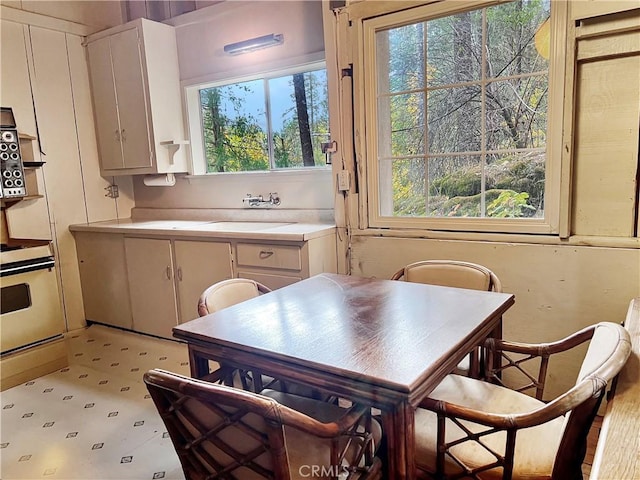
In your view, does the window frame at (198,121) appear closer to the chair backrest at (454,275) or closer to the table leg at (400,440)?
the chair backrest at (454,275)

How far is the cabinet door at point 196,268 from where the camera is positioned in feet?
9.51

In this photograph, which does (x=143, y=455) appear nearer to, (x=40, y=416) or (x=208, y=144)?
(x=40, y=416)

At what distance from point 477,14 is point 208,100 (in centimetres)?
227

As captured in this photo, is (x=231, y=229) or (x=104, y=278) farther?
(x=104, y=278)

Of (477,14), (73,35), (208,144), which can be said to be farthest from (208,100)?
(477,14)

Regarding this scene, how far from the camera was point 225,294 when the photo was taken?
187cm

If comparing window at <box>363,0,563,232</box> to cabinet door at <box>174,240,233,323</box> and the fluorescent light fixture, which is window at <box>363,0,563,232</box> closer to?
the fluorescent light fixture

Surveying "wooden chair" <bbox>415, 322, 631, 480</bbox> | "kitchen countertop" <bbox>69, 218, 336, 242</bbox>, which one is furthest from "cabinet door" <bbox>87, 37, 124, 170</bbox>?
"wooden chair" <bbox>415, 322, 631, 480</bbox>

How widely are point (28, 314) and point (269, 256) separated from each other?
5.21ft

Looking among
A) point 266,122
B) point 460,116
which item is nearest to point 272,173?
point 266,122

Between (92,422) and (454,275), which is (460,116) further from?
(92,422)

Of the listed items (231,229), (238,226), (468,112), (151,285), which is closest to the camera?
(468,112)

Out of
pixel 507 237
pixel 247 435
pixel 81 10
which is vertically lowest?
pixel 247 435

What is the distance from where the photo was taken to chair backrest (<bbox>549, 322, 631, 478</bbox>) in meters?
1.00
